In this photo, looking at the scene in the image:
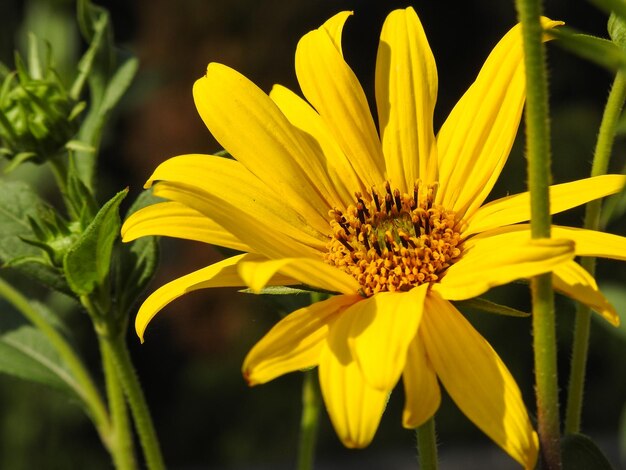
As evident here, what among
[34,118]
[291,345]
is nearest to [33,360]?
[34,118]

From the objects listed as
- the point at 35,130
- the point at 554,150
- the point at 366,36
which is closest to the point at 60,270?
the point at 35,130

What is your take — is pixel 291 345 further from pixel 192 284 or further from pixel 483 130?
pixel 483 130

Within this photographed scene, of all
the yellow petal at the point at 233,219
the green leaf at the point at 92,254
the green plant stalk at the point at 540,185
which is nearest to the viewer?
the green plant stalk at the point at 540,185

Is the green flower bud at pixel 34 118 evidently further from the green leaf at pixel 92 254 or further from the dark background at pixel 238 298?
the dark background at pixel 238 298

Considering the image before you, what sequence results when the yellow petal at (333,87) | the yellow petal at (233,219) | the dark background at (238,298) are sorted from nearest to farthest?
1. the yellow petal at (233,219)
2. the yellow petal at (333,87)
3. the dark background at (238,298)

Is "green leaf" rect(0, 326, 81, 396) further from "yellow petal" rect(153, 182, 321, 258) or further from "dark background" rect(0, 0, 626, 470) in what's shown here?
"dark background" rect(0, 0, 626, 470)

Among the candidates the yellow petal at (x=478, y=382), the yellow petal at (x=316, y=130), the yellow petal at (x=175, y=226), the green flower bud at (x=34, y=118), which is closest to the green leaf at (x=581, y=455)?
the yellow petal at (x=478, y=382)
